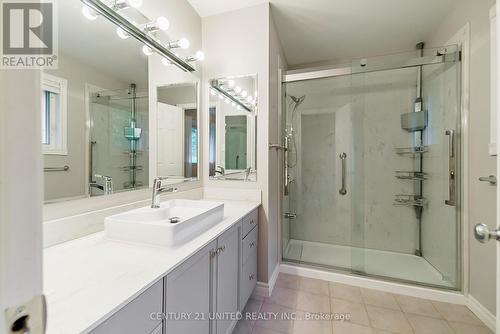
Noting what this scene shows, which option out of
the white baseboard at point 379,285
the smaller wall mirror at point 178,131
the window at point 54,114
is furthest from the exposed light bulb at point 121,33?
the white baseboard at point 379,285

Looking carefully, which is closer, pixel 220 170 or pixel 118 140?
pixel 118 140

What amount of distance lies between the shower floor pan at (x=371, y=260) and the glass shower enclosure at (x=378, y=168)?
11mm

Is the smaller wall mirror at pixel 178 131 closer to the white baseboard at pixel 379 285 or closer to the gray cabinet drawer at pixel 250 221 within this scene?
the gray cabinet drawer at pixel 250 221

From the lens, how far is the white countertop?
0.55 meters

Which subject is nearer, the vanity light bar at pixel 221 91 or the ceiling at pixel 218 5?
→ the ceiling at pixel 218 5

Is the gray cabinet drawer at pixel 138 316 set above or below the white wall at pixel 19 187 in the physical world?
below

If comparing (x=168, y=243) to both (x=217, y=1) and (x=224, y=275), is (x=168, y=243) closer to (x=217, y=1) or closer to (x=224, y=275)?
(x=224, y=275)

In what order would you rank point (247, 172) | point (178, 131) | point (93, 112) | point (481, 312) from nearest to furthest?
point (93, 112) < point (481, 312) < point (178, 131) < point (247, 172)

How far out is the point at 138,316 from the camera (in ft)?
2.23

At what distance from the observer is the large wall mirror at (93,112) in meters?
0.98

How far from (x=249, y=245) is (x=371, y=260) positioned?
154 centimetres

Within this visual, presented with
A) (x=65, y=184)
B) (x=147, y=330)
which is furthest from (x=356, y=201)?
(x=65, y=184)

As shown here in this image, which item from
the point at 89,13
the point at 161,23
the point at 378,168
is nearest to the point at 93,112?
the point at 89,13
